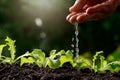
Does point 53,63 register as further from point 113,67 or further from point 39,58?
point 113,67

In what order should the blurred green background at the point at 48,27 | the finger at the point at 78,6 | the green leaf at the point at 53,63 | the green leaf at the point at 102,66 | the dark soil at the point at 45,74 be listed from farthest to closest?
the blurred green background at the point at 48,27
the finger at the point at 78,6
the green leaf at the point at 102,66
the green leaf at the point at 53,63
the dark soil at the point at 45,74

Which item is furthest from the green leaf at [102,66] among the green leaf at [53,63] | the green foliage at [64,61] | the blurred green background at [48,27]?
the blurred green background at [48,27]

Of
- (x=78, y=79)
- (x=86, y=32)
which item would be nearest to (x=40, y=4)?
(x=86, y=32)

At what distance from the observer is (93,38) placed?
7.37 meters

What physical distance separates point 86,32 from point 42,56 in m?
4.35

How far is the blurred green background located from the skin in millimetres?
3750

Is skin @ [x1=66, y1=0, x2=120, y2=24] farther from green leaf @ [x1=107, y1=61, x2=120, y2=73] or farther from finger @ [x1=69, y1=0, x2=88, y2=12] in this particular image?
green leaf @ [x1=107, y1=61, x2=120, y2=73]

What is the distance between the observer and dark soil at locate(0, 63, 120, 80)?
2.57 meters

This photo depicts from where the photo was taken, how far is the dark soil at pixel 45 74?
8.43 feet

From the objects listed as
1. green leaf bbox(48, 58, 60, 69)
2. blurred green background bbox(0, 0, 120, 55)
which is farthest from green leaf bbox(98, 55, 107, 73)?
blurred green background bbox(0, 0, 120, 55)

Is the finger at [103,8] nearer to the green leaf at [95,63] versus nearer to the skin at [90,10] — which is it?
the skin at [90,10]

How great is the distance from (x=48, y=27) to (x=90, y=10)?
4.31m

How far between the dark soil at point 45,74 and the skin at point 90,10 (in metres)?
0.34

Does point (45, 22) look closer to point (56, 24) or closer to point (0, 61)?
point (56, 24)
